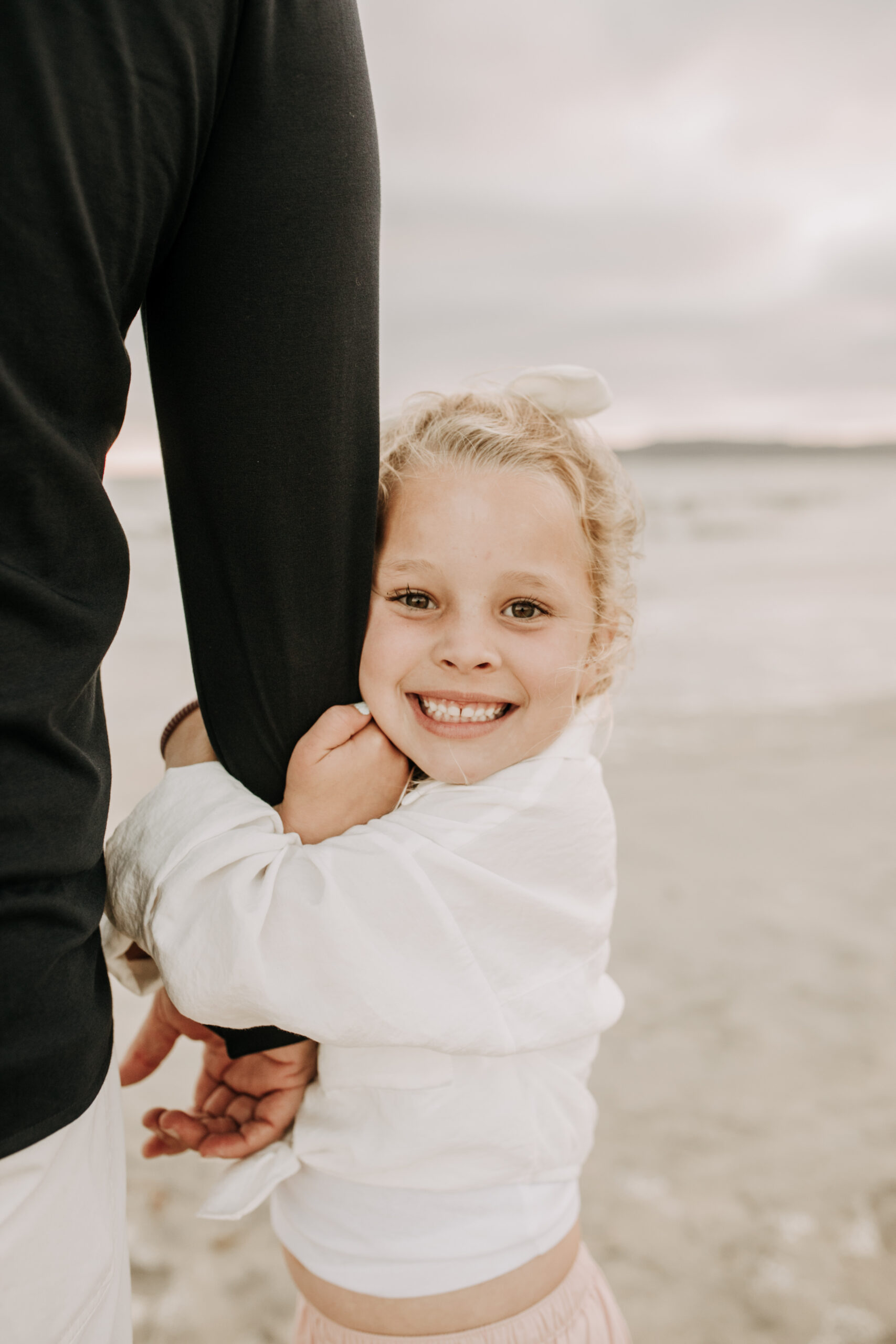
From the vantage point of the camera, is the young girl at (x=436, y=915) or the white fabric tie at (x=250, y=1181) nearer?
the young girl at (x=436, y=915)

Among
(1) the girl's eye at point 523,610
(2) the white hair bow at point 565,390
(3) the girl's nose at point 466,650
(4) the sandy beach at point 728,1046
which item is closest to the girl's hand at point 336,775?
(3) the girl's nose at point 466,650

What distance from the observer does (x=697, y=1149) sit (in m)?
2.21

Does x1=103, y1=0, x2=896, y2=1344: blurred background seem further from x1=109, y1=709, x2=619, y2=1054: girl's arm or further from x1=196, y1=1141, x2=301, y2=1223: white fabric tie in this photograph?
x1=196, y1=1141, x2=301, y2=1223: white fabric tie

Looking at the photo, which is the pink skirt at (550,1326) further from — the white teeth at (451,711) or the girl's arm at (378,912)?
the white teeth at (451,711)

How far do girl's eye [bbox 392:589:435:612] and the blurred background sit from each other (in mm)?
437

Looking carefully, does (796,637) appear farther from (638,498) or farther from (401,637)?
(401,637)

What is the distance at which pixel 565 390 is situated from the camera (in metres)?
1.39

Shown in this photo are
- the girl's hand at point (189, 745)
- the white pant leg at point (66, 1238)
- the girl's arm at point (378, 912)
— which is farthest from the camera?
the girl's hand at point (189, 745)

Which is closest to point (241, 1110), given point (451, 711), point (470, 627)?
point (451, 711)

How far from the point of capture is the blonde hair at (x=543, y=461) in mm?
1260

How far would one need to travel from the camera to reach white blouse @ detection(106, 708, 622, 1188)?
942 mm

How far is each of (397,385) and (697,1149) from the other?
6.49ft

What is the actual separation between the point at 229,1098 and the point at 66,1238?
516mm

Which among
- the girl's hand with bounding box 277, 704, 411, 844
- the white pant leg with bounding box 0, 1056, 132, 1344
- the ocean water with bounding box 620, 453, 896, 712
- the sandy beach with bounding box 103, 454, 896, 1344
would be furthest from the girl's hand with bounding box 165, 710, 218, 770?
the sandy beach with bounding box 103, 454, 896, 1344
